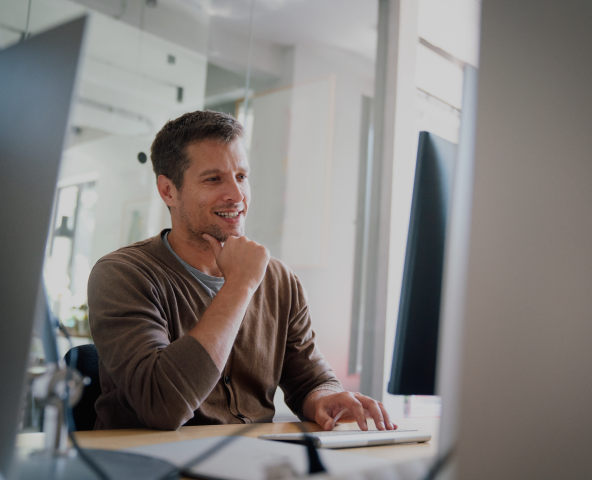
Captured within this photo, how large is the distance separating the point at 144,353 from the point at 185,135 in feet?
2.38

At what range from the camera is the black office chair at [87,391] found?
1.13m

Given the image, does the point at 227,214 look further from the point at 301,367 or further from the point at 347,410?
the point at 347,410

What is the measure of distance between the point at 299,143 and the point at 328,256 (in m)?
0.64

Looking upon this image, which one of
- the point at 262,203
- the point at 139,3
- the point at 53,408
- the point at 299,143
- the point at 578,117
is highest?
the point at 139,3

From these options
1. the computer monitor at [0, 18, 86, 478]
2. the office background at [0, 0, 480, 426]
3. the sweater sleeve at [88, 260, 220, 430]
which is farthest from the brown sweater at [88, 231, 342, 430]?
the office background at [0, 0, 480, 426]

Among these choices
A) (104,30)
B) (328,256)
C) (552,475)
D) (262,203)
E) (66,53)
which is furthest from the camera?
(328,256)

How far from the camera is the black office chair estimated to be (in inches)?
44.6

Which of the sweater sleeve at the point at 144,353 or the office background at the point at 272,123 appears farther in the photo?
the office background at the point at 272,123

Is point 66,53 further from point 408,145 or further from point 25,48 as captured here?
point 408,145

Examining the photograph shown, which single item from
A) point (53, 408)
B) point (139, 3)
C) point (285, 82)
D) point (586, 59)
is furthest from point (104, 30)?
point (586, 59)

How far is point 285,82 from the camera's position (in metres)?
2.86

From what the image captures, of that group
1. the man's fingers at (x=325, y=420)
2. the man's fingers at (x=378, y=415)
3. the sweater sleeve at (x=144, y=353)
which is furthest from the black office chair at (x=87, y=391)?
the man's fingers at (x=378, y=415)

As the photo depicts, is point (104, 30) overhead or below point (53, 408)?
overhead

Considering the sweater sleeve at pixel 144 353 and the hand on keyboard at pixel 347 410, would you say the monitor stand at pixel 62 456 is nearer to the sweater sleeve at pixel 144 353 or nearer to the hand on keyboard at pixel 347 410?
the sweater sleeve at pixel 144 353
